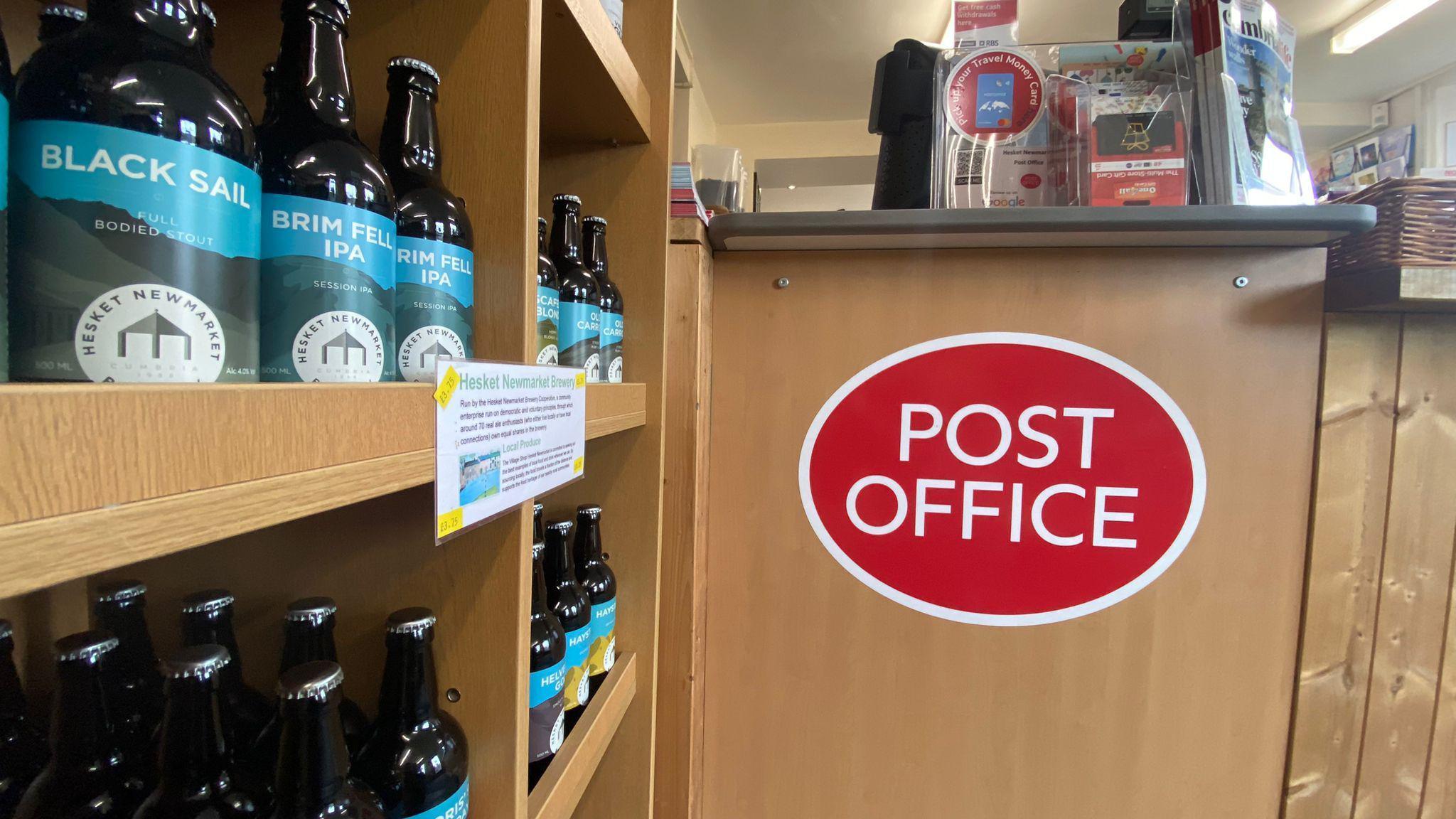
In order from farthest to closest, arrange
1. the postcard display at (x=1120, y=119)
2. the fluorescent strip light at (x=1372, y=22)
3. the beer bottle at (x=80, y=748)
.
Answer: the fluorescent strip light at (x=1372, y=22), the postcard display at (x=1120, y=119), the beer bottle at (x=80, y=748)

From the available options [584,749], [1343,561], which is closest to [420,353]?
[584,749]

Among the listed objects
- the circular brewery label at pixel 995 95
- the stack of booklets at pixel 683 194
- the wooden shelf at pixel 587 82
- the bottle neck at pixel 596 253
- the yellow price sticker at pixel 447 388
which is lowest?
the yellow price sticker at pixel 447 388

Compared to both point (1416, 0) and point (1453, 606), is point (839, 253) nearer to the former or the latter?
point (1453, 606)

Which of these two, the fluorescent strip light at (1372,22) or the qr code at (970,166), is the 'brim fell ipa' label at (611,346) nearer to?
the qr code at (970,166)

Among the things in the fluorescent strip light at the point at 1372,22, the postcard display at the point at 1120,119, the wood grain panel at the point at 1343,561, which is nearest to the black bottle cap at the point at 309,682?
the postcard display at the point at 1120,119

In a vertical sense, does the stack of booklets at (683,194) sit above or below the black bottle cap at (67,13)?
above

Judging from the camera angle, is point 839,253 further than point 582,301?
Yes

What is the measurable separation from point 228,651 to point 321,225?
0.99ft

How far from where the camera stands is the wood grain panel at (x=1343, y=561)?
3.36 ft

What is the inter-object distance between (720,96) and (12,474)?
15.4 feet

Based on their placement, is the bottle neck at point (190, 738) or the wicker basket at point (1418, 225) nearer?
the bottle neck at point (190, 738)

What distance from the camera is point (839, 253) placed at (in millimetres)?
1123

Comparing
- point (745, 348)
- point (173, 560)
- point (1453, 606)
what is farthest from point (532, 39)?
point (1453, 606)

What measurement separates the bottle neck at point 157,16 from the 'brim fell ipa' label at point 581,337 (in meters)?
0.43
